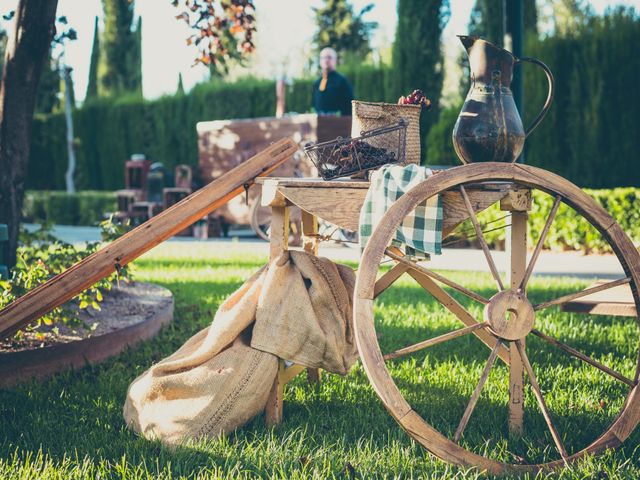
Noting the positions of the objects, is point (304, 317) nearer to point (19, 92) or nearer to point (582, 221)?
point (19, 92)

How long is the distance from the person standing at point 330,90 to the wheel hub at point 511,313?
6597 millimetres

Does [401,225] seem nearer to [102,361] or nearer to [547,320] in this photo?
[102,361]

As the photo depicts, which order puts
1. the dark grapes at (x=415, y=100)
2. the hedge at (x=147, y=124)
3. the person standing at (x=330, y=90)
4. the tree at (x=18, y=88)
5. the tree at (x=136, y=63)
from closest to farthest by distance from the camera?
1. the dark grapes at (x=415, y=100)
2. the tree at (x=18, y=88)
3. the person standing at (x=330, y=90)
4. the hedge at (x=147, y=124)
5. the tree at (x=136, y=63)

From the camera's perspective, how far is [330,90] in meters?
8.90

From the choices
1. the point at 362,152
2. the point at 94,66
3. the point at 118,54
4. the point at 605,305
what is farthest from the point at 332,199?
the point at 94,66

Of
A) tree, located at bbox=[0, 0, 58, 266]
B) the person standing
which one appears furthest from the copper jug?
the person standing

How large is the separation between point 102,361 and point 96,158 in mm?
15778

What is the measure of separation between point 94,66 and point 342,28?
7.96m

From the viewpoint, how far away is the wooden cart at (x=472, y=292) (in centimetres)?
222

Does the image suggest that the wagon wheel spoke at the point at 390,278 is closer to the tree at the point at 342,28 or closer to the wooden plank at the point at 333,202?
the wooden plank at the point at 333,202

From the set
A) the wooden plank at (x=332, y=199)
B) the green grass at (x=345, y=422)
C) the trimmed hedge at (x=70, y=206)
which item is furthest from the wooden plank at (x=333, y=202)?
the trimmed hedge at (x=70, y=206)

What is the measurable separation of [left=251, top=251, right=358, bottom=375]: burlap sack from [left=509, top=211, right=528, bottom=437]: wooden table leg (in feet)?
1.93

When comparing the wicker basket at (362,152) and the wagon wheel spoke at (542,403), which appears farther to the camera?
the wicker basket at (362,152)

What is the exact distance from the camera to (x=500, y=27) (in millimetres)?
13141
